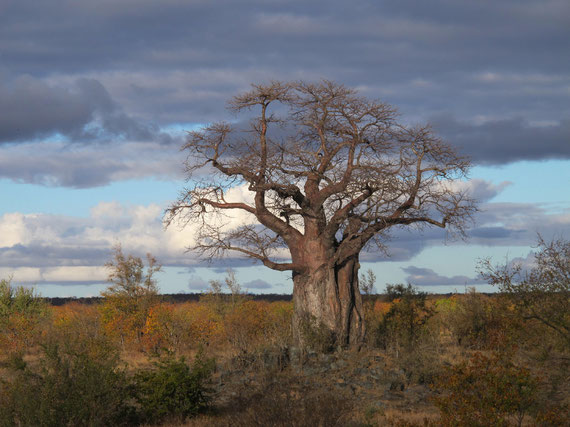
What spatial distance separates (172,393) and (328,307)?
8.06m

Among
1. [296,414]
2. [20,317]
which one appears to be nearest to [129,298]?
[20,317]

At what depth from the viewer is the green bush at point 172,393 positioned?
14117 millimetres

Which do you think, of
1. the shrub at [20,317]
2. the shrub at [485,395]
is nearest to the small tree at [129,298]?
the shrub at [20,317]

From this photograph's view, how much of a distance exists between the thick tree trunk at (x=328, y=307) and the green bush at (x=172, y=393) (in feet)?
22.1

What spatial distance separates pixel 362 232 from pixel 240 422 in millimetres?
11045

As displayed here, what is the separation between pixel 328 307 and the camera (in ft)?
70.3

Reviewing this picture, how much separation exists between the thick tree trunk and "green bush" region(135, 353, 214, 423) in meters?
6.73

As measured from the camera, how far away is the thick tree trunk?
69.7ft

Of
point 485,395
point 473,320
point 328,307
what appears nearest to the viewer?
point 485,395

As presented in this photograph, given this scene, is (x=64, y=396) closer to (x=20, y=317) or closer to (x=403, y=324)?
(x=403, y=324)

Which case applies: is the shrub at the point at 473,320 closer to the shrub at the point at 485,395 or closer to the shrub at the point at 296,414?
the shrub at the point at 485,395

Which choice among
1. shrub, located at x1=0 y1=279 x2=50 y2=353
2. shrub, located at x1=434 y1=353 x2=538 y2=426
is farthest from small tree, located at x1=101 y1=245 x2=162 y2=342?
shrub, located at x1=434 y1=353 x2=538 y2=426

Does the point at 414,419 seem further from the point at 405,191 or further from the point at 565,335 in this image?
the point at 405,191

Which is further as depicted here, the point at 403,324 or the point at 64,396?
the point at 403,324
